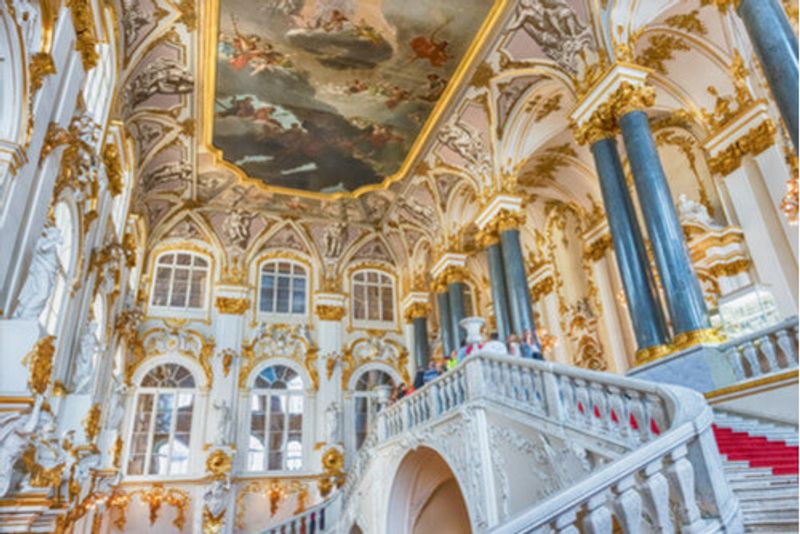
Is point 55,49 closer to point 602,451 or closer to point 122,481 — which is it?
point 602,451

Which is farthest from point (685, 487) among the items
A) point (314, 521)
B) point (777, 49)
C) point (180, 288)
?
point (180, 288)

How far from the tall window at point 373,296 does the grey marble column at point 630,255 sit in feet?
36.0

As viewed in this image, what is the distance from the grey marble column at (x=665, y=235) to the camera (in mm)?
7363

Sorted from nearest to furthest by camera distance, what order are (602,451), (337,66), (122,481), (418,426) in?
(602,451) → (418,426) → (337,66) → (122,481)

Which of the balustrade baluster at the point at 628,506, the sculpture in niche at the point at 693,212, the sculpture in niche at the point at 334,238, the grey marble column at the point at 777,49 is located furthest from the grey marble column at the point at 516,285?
the balustrade baluster at the point at 628,506

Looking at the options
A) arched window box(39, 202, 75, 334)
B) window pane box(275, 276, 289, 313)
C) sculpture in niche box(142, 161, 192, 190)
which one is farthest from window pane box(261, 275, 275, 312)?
arched window box(39, 202, 75, 334)

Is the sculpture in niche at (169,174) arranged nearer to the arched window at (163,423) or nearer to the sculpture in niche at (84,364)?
the arched window at (163,423)

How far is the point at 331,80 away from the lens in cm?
1259

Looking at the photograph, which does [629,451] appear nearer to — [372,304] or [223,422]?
[223,422]

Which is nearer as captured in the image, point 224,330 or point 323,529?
point 323,529

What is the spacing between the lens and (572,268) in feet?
53.3

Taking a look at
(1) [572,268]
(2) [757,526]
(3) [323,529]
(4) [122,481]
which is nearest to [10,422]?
(2) [757,526]

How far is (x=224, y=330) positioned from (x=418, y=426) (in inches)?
381

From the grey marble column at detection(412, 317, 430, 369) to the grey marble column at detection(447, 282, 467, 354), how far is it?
189cm
